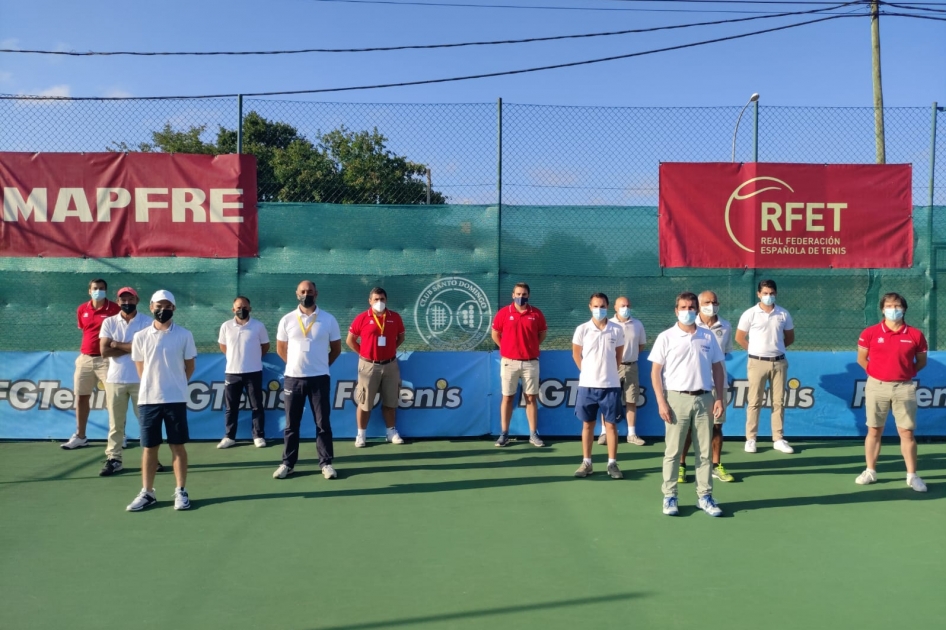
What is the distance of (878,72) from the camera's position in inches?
609

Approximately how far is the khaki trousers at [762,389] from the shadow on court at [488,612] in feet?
15.4

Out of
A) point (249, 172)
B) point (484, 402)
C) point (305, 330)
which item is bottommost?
point (484, 402)

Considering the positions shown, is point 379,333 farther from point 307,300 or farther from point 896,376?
point 896,376

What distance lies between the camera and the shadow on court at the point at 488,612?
4125 millimetres

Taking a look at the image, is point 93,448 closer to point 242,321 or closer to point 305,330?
point 242,321

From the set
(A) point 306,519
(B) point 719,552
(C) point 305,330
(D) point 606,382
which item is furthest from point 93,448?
(B) point 719,552

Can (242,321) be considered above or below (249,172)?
below

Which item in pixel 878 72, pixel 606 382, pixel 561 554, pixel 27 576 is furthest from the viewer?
pixel 878 72

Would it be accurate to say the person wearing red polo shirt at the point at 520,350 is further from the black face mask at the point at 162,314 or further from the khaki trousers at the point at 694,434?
the black face mask at the point at 162,314

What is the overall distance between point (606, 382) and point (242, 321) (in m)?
4.23

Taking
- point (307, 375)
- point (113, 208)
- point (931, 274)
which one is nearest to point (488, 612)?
point (307, 375)

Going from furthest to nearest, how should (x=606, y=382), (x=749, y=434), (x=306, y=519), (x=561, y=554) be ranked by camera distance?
(x=749, y=434), (x=606, y=382), (x=306, y=519), (x=561, y=554)

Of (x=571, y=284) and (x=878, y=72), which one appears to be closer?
(x=571, y=284)

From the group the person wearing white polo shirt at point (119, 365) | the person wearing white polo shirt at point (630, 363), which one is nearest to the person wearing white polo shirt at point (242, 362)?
the person wearing white polo shirt at point (119, 365)
